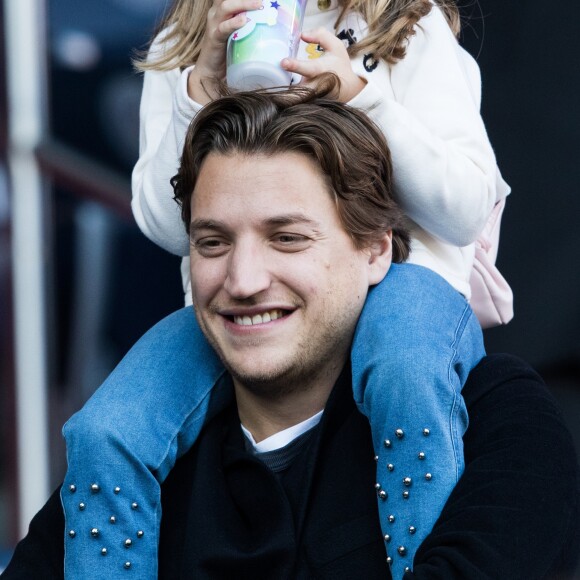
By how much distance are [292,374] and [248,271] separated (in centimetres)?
20

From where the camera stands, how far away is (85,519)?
2.00m

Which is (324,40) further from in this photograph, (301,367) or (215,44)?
(301,367)

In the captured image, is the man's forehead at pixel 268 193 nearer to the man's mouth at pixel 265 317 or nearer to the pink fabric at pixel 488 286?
the man's mouth at pixel 265 317

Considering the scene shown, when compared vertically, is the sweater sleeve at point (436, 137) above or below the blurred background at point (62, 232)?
above

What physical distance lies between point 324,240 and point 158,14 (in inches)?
74.1

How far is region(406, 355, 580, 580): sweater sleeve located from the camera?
5.77 feet

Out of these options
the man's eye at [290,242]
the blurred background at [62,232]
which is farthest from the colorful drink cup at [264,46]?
the blurred background at [62,232]

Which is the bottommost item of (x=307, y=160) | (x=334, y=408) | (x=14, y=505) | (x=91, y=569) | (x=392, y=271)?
(x=14, y=505)

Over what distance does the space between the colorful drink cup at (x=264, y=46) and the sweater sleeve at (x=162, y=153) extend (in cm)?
21

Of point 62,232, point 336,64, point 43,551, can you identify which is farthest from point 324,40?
point 62,232

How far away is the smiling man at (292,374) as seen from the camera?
192cm

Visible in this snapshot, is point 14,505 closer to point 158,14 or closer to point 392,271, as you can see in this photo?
point 158,14

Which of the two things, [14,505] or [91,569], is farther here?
[14,505]

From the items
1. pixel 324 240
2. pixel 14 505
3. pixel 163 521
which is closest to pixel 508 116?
pixel 324 240
